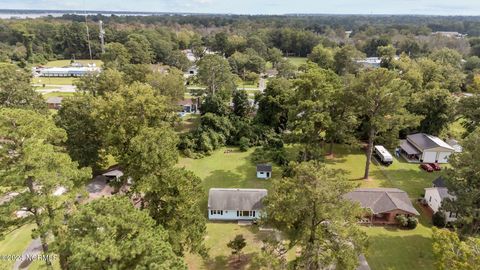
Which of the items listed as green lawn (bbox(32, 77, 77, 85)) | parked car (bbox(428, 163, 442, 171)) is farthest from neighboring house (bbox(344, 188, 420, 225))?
green lawn (bbox(32, 77, 77, 85))

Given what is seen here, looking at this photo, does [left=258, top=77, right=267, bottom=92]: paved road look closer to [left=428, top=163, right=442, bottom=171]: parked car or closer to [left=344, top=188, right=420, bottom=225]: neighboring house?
[left=428, top=163, right=442, bottom=171]: parked car

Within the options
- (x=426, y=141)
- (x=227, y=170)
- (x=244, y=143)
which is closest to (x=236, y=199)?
(x=227, y=170)

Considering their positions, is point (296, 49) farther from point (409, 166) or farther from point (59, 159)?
point (59, 159)

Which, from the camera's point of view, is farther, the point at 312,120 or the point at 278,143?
the point at 278,143

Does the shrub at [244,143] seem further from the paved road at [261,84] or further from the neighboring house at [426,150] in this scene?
the paved road at [261,84]

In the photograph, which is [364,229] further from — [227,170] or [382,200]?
[227,170]

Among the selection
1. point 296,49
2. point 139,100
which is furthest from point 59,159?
point 296,49
